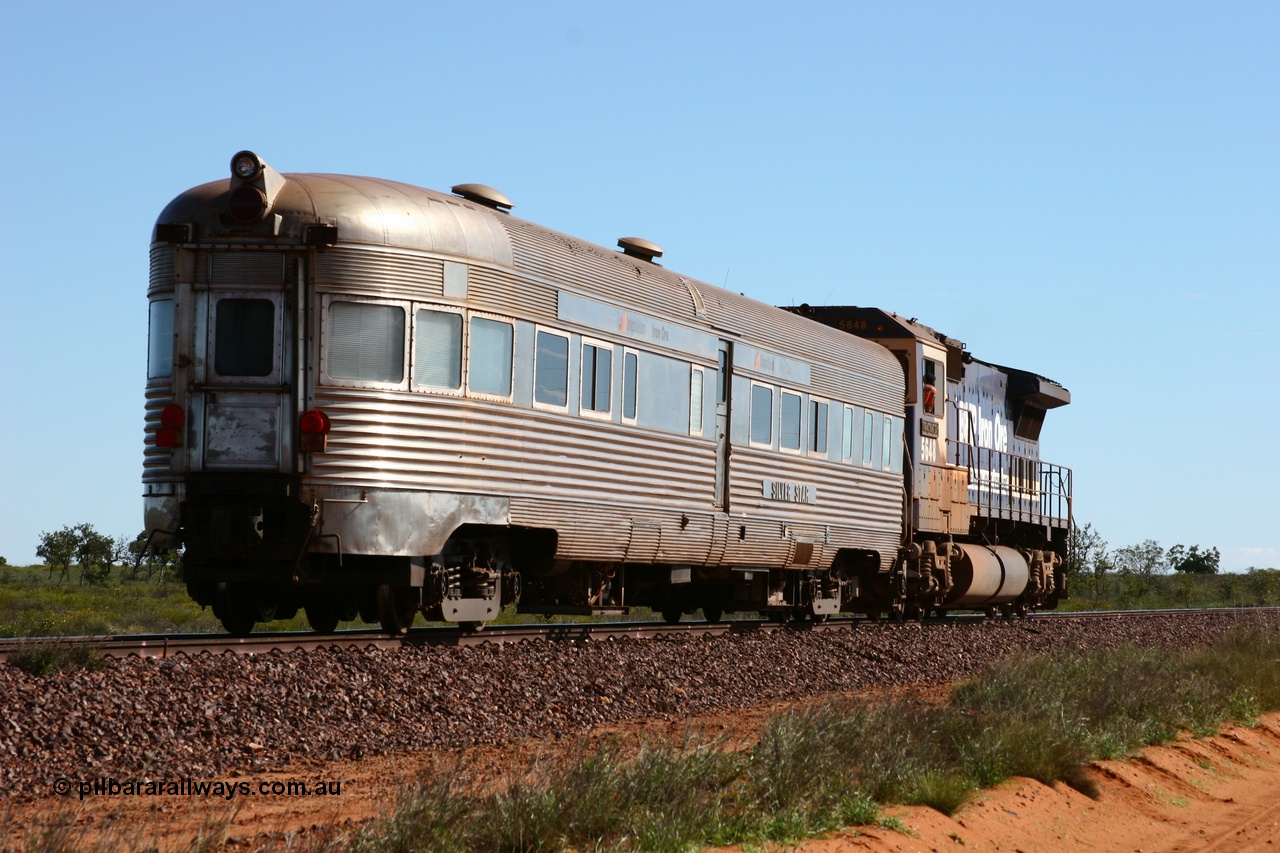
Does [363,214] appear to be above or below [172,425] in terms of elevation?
above

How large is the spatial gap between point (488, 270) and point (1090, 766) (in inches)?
260

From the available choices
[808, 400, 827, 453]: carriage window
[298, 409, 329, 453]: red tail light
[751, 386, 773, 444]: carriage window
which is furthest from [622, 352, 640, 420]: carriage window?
[808, 400, 827, 453]: carriage window

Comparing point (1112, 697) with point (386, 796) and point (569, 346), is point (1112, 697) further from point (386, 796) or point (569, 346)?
point (386, 796)

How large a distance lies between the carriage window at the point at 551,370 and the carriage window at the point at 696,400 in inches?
99.1

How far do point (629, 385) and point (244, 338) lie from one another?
420 cm

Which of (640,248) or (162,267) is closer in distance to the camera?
(162,267)

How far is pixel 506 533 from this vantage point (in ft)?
44.7

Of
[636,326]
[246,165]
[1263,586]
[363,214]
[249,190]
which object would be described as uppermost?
[246,165]

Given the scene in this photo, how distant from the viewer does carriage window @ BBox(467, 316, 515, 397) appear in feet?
41.5

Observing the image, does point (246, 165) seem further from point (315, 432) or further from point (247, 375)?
point (315, 432)

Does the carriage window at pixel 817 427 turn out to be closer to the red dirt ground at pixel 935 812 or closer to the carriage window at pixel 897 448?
the carriage window at pixel 897 448

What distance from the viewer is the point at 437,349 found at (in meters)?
12.4

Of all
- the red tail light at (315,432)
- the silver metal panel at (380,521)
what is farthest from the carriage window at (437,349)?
the silver metal panel at (380,521)

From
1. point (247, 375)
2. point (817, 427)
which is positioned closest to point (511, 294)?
point (247, 375)
